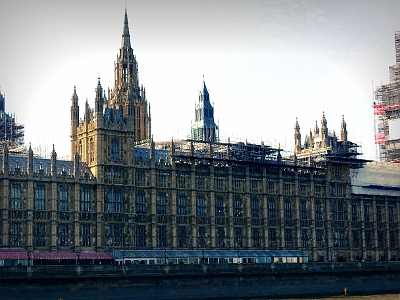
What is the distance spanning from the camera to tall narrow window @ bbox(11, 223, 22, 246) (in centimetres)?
11744

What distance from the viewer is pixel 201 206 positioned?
139 meters

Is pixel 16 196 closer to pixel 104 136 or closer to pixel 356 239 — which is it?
pixel 104 136

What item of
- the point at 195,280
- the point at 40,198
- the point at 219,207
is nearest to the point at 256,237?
the point at 219,207

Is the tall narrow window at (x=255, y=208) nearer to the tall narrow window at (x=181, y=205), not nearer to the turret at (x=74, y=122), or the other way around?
the tall narrow window at (x=181, y=205)

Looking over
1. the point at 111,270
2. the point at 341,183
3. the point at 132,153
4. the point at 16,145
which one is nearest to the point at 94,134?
the point at 132,153

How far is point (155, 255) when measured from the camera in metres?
128

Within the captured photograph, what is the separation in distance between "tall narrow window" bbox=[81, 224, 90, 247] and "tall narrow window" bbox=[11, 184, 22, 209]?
1057 centimetres

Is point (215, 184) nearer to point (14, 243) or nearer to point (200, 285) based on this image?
point (200, 285)

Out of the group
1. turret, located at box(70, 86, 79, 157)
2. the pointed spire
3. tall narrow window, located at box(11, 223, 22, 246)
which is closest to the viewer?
tall narrow window, located at box(11, 223, 22, 246)

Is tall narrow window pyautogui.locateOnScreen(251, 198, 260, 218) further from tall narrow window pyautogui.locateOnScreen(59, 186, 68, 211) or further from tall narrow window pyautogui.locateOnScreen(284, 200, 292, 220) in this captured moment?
tall narrow window pyautogui.locateOnScreen(59, 186, 68, 211)

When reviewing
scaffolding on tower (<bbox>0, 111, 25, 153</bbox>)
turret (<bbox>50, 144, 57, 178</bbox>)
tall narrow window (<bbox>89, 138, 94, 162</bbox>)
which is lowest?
turret (<bbox>50, 144, 57, 178</bbox>)

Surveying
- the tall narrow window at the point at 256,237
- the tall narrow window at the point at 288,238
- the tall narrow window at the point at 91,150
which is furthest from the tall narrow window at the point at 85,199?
the tall narrow window at the point at 288,238

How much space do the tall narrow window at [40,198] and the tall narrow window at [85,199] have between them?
6.40 m

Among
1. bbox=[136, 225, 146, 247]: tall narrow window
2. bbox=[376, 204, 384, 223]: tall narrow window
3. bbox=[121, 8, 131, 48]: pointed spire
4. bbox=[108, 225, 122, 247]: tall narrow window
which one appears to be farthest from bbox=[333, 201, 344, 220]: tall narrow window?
bbox=[121, 8, 131, 48]: pointed spire
